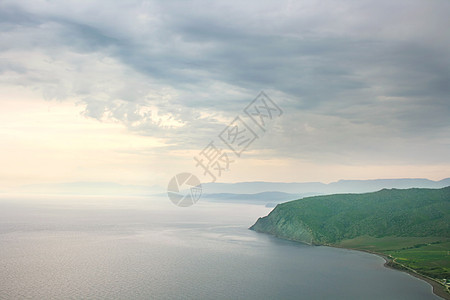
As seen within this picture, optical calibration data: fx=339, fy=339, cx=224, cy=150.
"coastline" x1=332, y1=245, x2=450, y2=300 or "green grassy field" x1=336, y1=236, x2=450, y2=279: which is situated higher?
"green grassy field" x1=336, y1=236, x2=450, y2=279

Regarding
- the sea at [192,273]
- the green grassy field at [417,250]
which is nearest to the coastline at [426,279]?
the sea at [192,273]

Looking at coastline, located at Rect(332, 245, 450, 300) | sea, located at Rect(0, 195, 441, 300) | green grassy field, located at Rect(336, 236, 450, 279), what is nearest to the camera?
sea, located at Rect(0, 195, 441, 300)

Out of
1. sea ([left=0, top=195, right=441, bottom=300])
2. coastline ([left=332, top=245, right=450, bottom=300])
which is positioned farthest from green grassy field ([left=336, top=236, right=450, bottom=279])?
sea ([left=0, top=195, right=441, bottom=300])

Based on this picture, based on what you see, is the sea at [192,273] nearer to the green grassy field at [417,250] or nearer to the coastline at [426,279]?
the coastline at [426,279]

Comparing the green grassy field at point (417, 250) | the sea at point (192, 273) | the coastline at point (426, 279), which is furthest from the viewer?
the green grassy field at point (417, 250)

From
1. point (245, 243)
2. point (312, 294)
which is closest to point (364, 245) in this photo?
point (245, 243)

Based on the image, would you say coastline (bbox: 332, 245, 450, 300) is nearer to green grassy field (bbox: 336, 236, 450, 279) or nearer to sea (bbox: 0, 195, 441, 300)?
sea (bbox: 0, 195, 441, 300)

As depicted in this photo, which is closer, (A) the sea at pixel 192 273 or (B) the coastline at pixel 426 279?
(A) the sea at pixel 192 273

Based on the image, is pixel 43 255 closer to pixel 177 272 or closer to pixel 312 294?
pixel 177 272

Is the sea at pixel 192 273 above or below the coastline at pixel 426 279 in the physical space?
above

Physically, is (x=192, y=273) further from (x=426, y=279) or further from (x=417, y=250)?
(x=417, y=250)

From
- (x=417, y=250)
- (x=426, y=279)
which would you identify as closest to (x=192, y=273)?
(x=426, y=279)
